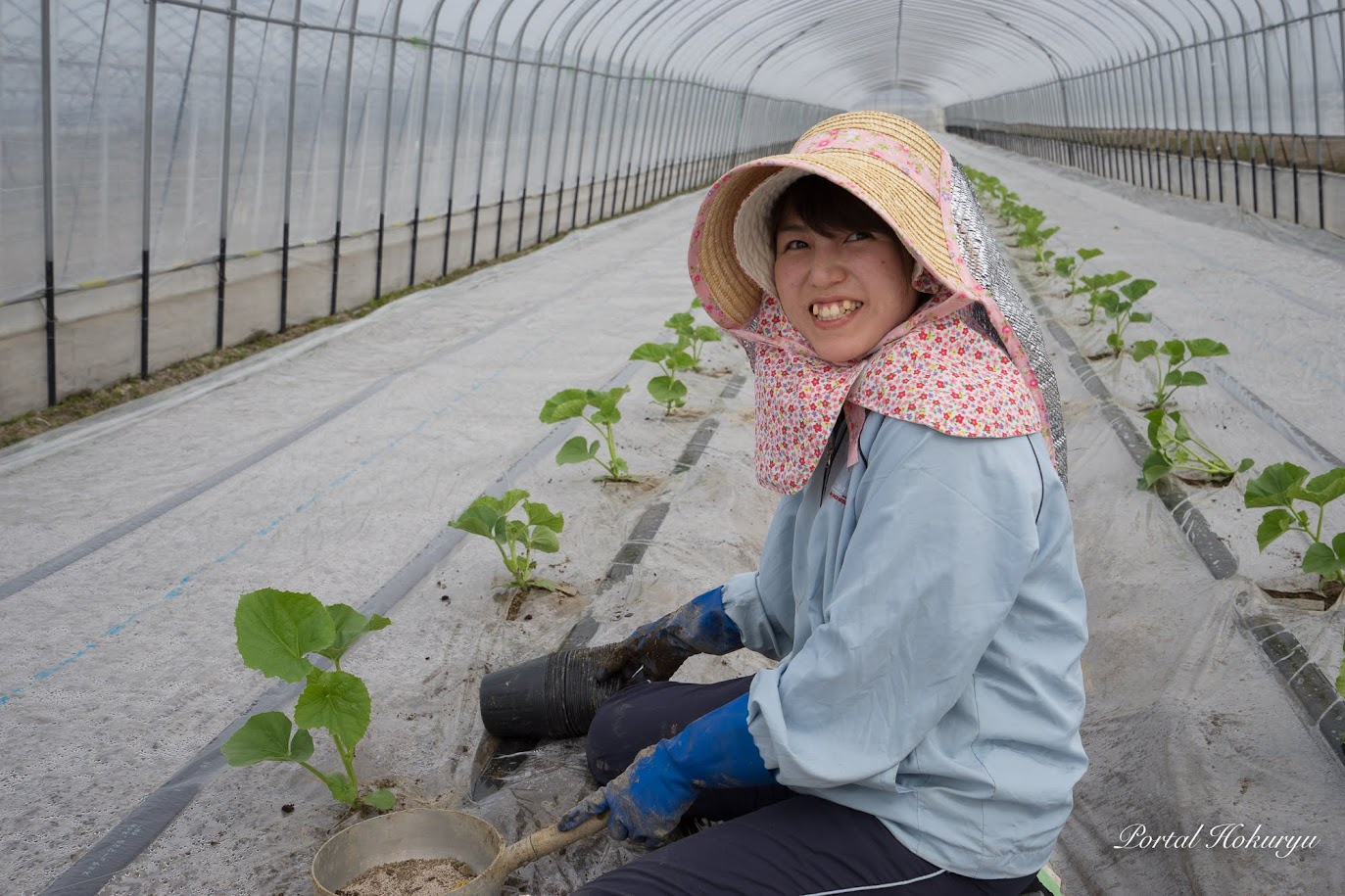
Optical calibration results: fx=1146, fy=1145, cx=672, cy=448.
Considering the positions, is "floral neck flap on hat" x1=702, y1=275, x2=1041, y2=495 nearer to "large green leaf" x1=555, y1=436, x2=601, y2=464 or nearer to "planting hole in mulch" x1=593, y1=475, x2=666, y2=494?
"large green leaf" x1=555, y1=436, x2=601, y2=464

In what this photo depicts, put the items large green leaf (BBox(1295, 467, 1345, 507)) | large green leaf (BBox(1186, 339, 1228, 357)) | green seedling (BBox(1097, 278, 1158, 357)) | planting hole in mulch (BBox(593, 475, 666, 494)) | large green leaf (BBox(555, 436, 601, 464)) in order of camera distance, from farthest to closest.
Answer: green seedling (BBox(1097, 278, 1158, 357)), large green leaf (BBox(1186, 339, 1228, 357)), planting hole in mulch (BBox(593, 475, 666, 494)), large green leaf (BBox(555, 436, 601, 464)), large green leaf (BBox(1295, 467, 1345, 507))

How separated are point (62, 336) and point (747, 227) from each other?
4497 millimetres

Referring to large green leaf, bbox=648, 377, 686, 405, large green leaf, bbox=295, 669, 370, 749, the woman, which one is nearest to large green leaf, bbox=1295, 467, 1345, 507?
the woman

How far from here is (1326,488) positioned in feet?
9.27

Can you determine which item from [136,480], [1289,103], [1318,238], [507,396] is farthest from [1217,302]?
[136,480]

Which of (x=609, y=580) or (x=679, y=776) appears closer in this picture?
(x=679, y=776)

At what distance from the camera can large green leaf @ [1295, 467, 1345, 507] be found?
275cm

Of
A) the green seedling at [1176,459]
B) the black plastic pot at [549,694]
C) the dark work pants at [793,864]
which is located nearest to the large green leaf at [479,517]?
the black plastic pot at [549,694]

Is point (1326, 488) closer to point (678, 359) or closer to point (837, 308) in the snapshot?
point (837, 308)

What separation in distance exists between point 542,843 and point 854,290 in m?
1.02

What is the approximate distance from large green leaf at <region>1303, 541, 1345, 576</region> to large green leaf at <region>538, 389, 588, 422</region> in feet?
7.02

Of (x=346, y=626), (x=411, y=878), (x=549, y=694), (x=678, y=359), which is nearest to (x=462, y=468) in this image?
(x=678, y=359)

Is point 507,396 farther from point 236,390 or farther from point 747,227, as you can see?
point 747,227

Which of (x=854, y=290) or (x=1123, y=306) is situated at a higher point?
(x=854, y=290)
